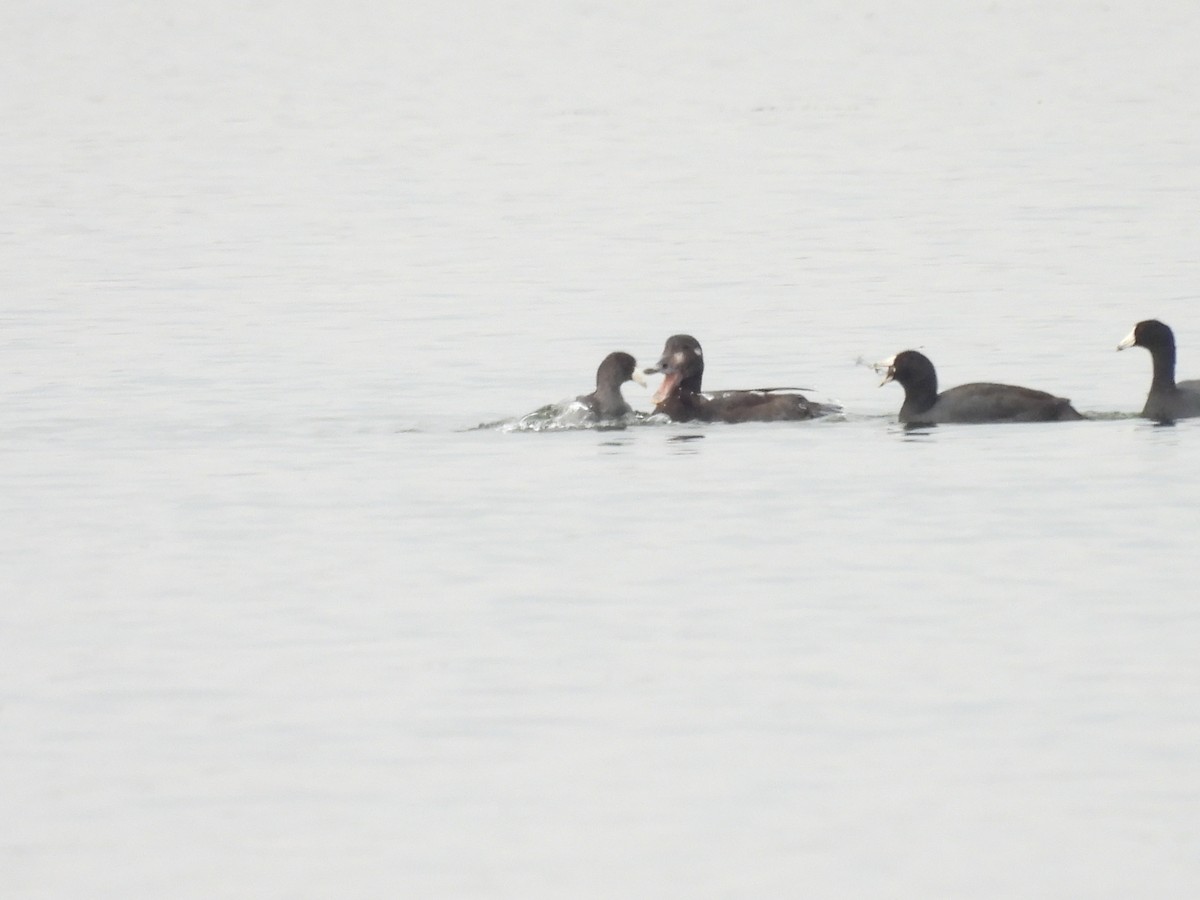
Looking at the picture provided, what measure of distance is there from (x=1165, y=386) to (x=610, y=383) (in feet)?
13.3

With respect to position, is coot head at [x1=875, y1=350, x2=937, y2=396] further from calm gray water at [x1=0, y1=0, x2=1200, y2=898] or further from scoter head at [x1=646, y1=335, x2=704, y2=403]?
scoter head at [x1=646, y1=335, x2=704, y2=403]

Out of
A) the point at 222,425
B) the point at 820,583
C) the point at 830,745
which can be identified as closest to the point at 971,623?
the point at 820,583

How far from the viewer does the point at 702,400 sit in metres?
19.3

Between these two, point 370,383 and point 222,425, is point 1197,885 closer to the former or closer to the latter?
point 222,425

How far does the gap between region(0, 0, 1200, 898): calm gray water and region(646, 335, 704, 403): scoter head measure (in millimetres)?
497

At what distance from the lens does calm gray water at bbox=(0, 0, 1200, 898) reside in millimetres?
8953

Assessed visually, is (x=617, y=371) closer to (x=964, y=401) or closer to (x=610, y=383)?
(x=610, y=383)

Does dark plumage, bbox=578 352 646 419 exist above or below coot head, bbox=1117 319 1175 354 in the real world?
below

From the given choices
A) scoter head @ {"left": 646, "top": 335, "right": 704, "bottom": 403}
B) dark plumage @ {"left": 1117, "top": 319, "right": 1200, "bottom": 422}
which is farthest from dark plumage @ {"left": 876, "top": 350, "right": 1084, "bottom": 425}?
scoter head @ {"left": 646, "top": 335, "right": 704, "bottom": 403}

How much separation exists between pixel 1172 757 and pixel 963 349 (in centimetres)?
1362

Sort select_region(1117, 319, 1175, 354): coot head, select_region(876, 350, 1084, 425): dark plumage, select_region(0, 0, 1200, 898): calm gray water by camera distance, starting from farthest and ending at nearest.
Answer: select_region(1117, 319, 1175, 354): coot head, select_region(876, 350, 1084, 425): dark plumage, select_region(0, 0, 1200, 898): calm gray water

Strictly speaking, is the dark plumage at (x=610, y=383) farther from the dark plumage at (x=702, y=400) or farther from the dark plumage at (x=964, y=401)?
the dark plumage at (x=964, y=401)

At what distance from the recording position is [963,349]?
2300cm

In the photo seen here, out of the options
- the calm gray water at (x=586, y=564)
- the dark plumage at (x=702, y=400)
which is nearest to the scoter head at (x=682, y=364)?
the dark plumage at (x=702, y=400)
